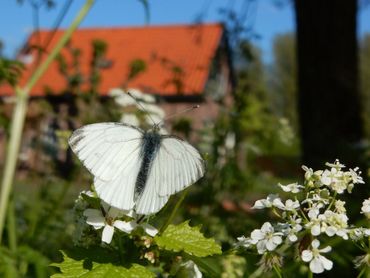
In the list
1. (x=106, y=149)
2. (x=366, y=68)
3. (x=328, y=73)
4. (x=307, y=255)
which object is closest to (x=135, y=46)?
(x=328, y=73)

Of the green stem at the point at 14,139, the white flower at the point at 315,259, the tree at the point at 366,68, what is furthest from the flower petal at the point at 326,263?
the tree at the point at 366,68

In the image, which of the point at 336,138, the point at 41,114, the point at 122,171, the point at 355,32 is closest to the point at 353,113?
the point at 336,138

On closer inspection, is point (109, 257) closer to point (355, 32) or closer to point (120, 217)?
point (120, 217)

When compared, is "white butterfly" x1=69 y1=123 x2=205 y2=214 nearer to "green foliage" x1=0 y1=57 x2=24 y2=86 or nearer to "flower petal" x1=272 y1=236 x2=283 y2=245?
"flower petal" x1=272 y1=236 x2=283 y2=245

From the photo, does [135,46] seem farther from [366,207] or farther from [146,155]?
[366,207]

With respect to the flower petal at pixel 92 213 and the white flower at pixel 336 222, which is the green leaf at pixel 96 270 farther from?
the white flower at pixel 336 222

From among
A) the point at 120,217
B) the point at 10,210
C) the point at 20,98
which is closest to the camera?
the point at 20,98
